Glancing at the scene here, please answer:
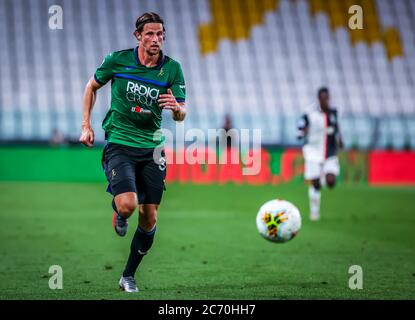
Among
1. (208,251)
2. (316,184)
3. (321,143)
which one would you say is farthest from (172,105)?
→ (321,143)

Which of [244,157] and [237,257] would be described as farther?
[244,157]

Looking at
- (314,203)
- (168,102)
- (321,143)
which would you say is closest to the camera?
(168,102)

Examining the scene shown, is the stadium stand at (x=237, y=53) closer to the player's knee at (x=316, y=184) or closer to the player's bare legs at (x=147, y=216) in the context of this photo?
the player's knee at (x=316, y=184)

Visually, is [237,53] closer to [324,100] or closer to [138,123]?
[324,100]

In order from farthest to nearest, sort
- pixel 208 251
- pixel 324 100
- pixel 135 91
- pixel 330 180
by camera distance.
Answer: pixel 330 180, pixel 324 100, pixel 208 251, pixel 135 91

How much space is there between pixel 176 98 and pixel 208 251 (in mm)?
3411

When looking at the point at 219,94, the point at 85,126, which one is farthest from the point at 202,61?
the point at 85,126

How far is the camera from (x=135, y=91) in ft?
23.6

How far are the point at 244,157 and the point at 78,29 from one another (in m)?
10.2

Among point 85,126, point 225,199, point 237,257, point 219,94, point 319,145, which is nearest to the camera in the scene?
point 85,126

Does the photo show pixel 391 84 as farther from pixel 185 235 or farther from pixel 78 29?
pixel 185 235

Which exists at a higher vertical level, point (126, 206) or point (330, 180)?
point (126, 206)

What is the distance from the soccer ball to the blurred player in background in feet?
23.1

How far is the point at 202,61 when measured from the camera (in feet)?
99.0
